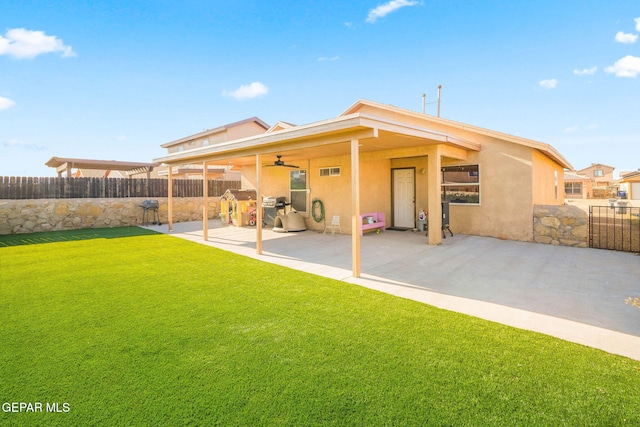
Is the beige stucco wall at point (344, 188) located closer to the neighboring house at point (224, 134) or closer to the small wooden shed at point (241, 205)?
the small wooden shed at point (241, 205)

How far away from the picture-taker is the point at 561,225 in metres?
8.01

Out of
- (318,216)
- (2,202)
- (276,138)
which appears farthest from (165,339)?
(2,202)

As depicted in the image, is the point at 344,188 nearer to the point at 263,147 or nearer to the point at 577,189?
the point at 263,147

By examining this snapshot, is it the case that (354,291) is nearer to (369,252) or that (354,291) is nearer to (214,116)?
(369,252)

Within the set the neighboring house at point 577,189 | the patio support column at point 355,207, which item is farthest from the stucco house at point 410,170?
the neighboring house at point 577,189

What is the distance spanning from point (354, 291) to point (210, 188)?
46.3ft

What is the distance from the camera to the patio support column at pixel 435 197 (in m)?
7.95

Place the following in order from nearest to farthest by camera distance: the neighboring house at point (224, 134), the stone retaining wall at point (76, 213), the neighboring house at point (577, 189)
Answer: the stone retaining wall at point (76, 213) → the neighboring house at point (224, 134) → the neighboring house at point (577, 189)

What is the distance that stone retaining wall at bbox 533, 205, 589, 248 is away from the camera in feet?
25.2

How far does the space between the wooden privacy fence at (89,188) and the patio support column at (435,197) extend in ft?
39.5

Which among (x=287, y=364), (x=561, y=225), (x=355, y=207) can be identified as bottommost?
(x=287, y=364)

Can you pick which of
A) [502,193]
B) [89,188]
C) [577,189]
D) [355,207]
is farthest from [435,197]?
[577,189]

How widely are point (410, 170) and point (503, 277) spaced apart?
248 inches

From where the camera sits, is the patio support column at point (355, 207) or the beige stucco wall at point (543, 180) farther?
the beige stucco wall at point (543, 180)
